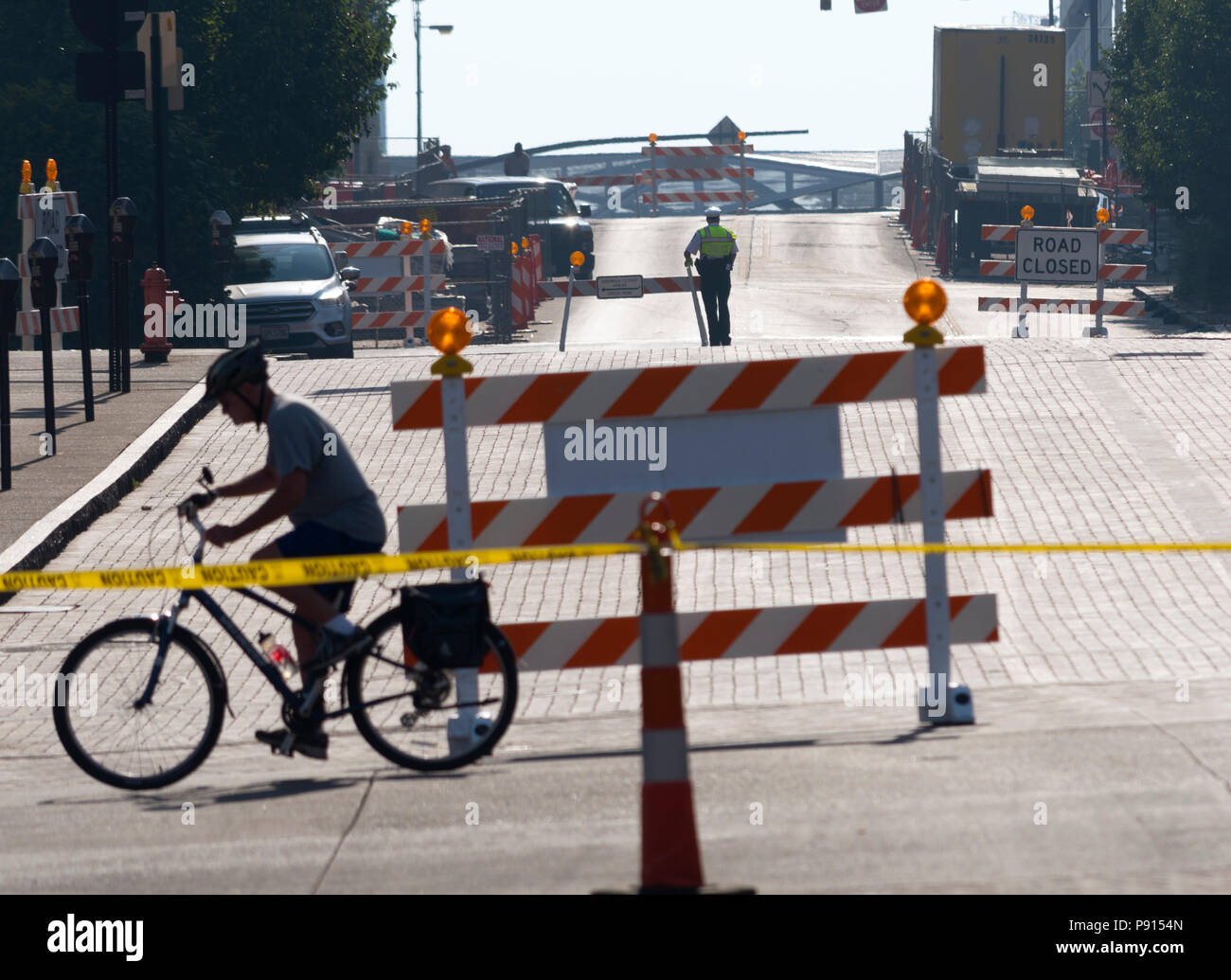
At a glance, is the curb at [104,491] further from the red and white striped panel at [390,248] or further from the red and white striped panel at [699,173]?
the red and white striped panel at [699,173]

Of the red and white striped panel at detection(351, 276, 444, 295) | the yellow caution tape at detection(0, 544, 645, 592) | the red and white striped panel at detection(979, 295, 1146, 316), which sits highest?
the red and white striped panel at detection(351, 276, 444, 295)

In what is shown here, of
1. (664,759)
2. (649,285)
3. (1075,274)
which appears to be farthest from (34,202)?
(664,759)

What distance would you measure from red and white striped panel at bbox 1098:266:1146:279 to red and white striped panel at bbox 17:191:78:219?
1195cm

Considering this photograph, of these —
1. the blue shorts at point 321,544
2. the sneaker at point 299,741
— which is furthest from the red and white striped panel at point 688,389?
the sneaker at point 299,741

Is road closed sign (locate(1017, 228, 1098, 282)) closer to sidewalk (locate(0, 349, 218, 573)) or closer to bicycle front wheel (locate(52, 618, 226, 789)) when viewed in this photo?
sidewalk (locate(0, 349, 218, 573))

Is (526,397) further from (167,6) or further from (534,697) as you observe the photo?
(167,6)

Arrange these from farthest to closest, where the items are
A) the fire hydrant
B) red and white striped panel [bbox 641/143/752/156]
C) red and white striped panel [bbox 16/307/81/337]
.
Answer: red and white striped panel [bbox 641/143/752/156]
the fire hydrant
red and white striped panel [bbox 16/307/81/337]

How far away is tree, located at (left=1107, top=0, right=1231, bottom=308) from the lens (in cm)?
3456

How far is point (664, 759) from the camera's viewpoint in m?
5.26

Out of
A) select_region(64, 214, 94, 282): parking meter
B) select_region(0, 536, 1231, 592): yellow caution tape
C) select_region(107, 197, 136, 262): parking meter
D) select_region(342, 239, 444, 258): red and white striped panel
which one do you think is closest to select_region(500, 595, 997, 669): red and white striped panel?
select_region(0, 536, 1231, 592): yellow caution tape

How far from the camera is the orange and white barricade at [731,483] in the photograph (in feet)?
25.1

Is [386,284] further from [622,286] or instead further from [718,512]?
[718,512]

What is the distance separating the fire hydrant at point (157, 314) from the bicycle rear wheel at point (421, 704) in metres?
13.2

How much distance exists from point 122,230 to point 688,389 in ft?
38.3
